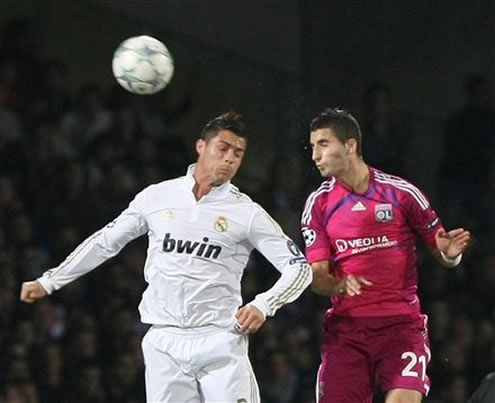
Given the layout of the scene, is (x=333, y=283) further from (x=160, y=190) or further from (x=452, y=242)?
(x=160, y=190)

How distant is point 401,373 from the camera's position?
643cm

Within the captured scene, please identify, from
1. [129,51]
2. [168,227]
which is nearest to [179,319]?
[168,227]

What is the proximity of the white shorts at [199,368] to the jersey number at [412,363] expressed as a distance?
0.64m

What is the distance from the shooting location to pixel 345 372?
256 inches

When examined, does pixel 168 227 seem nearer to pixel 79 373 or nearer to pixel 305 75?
pixel 79 373

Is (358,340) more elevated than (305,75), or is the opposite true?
(305,75)

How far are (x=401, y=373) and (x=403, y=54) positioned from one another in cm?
541

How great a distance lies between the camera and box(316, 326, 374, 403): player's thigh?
6.48m

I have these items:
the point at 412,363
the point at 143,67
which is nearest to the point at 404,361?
the point at 412,363

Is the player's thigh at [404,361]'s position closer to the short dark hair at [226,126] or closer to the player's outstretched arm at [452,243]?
the player's outstretched arm at [452,243]

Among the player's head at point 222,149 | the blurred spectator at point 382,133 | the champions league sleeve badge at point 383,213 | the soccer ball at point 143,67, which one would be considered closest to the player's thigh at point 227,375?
the player's head at point 222,149

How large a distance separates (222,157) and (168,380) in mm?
962

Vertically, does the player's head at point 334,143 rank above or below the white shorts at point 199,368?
above

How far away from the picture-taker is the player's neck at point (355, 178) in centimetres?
662
